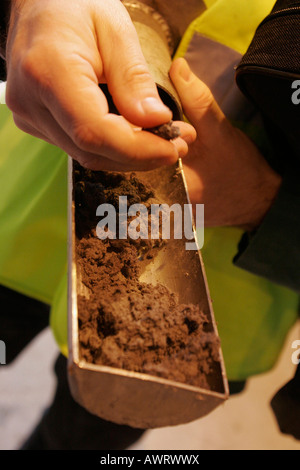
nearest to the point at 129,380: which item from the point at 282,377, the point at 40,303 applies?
the point at 40,303

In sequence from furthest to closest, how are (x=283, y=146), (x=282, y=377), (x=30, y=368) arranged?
(x=282, y=377), (x=30, y=368), (x=283, y=146)

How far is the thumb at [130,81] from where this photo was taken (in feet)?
1.11

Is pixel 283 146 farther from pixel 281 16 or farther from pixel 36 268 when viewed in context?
pixel 36 268

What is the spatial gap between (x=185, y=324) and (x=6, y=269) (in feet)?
1.31

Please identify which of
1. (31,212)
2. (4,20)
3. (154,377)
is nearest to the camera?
(154,377)

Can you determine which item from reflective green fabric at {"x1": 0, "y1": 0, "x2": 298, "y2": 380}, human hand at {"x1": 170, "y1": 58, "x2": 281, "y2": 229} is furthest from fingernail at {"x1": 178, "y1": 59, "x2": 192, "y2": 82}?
reflective green fabric at {"x1": 0, "y1": 0, "x2": 298, "y2": 380}

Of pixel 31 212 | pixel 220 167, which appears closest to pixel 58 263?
pixel 31 212

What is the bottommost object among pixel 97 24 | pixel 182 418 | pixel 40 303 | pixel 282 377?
pixel 282 377

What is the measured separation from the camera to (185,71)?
0.49 meters

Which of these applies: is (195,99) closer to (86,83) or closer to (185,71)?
(185,71)

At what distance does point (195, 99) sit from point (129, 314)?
31cm

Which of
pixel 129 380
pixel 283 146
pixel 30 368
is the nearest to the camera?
pixel 129 380

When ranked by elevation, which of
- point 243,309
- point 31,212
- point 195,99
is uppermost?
point 195,99

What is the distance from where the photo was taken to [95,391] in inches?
11.9
